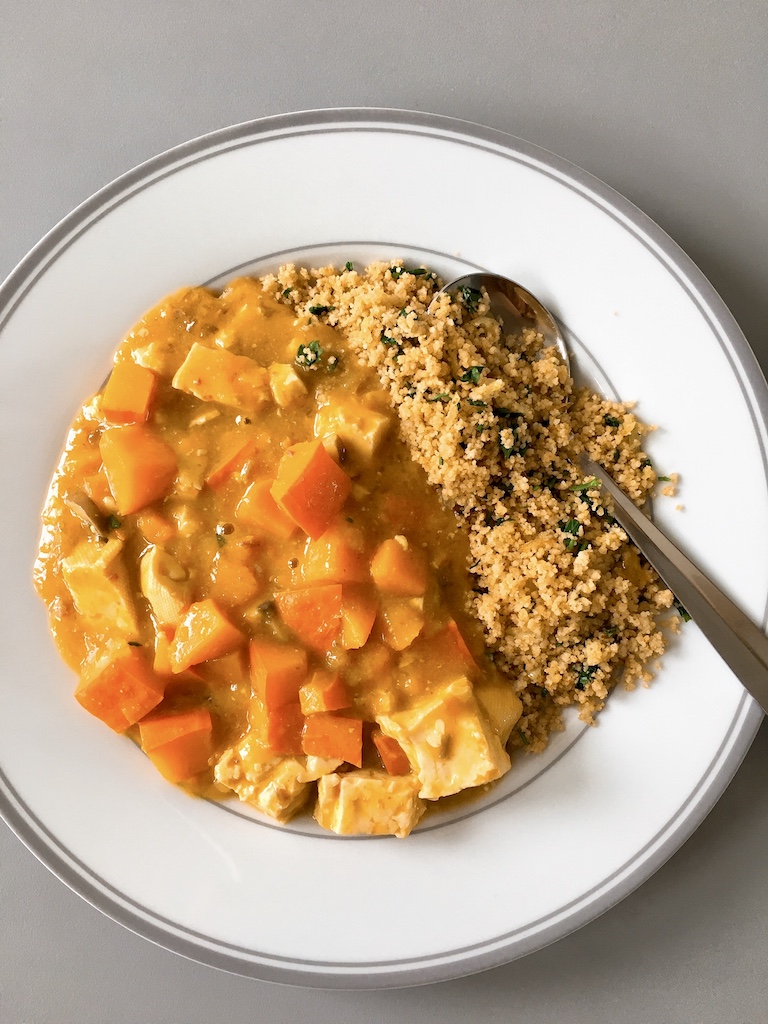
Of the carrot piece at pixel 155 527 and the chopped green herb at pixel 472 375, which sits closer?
the chopped green herb at pixel 472 375

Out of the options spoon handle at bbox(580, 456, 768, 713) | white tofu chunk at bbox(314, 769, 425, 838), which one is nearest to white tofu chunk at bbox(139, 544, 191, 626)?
white tofu chunk at bbox(314, 769, 425, 838)

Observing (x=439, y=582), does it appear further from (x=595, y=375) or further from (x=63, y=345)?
(x=63, y=345)

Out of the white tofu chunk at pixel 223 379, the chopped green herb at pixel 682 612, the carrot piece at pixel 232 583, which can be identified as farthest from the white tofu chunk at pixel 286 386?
the chopped green herb at pixel 682 612

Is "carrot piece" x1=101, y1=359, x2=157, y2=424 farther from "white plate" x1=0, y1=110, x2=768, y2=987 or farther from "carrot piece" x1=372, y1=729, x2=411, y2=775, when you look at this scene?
"carrot piece" x1=372, y1=729, x2=411, y2=775

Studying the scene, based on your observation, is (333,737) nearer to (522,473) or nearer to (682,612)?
(522,473)

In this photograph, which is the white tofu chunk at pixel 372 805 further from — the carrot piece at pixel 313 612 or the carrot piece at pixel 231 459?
the carrot piece at pixel 231 459

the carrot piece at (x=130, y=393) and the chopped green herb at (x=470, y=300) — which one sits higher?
the carrot piece at (x=130, y=393)
